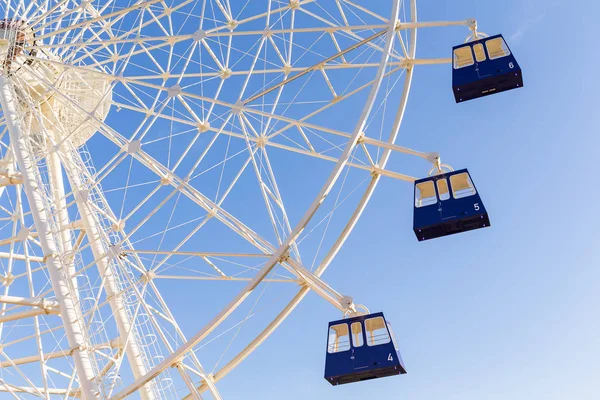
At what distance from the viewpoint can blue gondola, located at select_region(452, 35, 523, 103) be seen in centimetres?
1586

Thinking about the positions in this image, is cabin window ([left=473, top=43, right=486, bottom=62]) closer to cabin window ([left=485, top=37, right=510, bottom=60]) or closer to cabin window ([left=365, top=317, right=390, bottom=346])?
cabin window ([left=485, top=37, right=510, bottom=60])

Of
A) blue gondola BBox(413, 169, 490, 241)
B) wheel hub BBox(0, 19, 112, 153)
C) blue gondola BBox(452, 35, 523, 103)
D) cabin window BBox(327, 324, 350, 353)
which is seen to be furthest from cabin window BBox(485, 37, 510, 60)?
wheel hub BBox(0, 19, 112, 153)

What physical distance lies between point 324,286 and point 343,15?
22.8 ft

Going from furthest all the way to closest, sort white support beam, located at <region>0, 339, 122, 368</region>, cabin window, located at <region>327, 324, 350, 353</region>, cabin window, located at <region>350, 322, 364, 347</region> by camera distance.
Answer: white support beam, located at <region>0, 339, 122, 368</region>
cabin window, located at <region>327, 324, 350, 353</region>
cabin window, located at <region>350, 322, 364, 347</region>

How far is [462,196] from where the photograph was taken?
14.9m

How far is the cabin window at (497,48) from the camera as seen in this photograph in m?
16.3

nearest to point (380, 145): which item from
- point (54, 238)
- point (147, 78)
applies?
point (147, 78)

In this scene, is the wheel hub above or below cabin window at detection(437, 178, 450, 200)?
above

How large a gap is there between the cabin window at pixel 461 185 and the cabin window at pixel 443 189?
0.11m

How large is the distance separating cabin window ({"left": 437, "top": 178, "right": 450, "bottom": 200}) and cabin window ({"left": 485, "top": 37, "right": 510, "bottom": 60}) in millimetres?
2837

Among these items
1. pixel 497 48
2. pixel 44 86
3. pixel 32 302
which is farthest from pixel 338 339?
pixel 44 86

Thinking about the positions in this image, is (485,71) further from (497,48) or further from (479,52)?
(497,48)

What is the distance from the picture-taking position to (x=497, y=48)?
1652cm

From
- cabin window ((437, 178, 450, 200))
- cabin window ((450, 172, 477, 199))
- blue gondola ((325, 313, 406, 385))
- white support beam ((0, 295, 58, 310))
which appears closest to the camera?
blue gondola ((325, 313, 406, 385))
